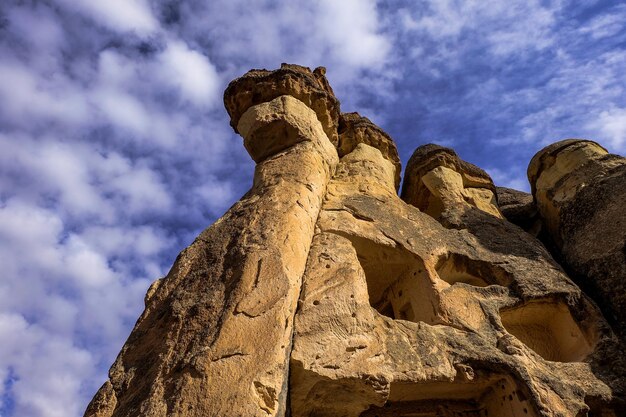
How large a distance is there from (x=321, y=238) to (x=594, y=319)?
153 inches

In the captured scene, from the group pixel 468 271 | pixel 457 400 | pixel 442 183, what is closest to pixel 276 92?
pixel 442 183

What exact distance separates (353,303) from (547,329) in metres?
3.62

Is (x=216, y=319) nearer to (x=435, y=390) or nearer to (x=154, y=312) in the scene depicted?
(x=154, y=312)

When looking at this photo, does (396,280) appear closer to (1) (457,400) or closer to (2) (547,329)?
(1) (457,400)

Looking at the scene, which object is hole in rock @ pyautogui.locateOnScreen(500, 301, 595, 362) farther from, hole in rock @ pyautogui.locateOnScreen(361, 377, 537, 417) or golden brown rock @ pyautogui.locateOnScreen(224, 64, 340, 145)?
golden brown rock @ pyautogui.locateOnScreen(224, 64, 340, 145)

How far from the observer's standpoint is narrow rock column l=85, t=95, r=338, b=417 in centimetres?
448

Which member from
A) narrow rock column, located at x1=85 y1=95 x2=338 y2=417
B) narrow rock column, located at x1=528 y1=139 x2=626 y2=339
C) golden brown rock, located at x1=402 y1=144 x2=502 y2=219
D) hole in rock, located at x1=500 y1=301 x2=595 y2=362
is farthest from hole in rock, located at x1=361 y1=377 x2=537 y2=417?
golden brown rock, located at x1=402 y1=144 x2=502 y2=219

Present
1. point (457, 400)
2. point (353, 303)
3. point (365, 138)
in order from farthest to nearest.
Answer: point (365, 138) < point (457, 400) < point (353, 303)

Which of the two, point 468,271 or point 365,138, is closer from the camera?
point 468,271

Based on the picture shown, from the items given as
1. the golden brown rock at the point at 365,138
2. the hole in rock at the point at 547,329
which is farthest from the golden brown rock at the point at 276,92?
the hole in rock at the point at 547,329

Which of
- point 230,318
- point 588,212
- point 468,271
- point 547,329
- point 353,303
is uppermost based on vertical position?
point 588,212

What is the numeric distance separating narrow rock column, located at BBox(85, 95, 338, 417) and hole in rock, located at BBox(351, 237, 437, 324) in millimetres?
1046

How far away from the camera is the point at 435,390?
19.5 ft

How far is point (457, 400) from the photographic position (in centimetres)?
623
